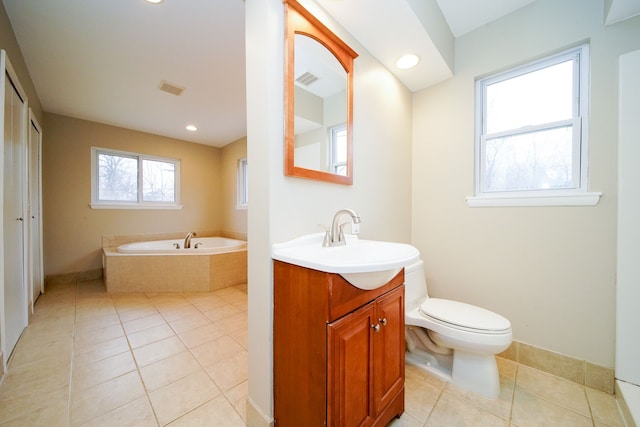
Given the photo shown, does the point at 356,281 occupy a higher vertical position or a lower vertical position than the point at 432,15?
lower

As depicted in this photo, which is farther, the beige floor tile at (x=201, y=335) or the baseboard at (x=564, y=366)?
the beige floor tile at (x=201, y=335)

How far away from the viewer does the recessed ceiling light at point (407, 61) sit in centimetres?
170

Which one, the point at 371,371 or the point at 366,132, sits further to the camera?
the point at 366,132

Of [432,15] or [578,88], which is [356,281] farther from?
[578,88]

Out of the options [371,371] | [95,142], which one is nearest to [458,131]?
[371,371]

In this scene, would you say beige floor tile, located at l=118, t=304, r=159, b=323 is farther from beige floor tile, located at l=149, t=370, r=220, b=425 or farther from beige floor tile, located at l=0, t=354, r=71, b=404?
beige floor tile, located at l=149, t=370, r=220, b=425

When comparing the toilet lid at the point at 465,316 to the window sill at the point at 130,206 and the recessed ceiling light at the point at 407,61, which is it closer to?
the recessed ceiling light at the point at 407,61

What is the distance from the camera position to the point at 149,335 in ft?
6.44

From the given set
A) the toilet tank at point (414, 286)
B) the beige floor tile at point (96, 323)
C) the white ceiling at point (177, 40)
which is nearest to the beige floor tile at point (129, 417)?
the beige floor tile at point (96, 323)

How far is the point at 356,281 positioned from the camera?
2.96 ft

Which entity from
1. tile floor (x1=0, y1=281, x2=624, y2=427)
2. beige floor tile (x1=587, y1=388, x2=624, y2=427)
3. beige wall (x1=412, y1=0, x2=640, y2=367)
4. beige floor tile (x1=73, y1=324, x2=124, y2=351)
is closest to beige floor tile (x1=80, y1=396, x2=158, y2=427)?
tile floor (x1=0, y1=281, x2=624, y2=427)

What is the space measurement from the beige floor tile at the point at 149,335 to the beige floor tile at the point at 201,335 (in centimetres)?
14

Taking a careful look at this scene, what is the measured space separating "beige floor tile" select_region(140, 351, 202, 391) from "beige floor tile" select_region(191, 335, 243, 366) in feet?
0.17

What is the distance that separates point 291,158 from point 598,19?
2.03 m
